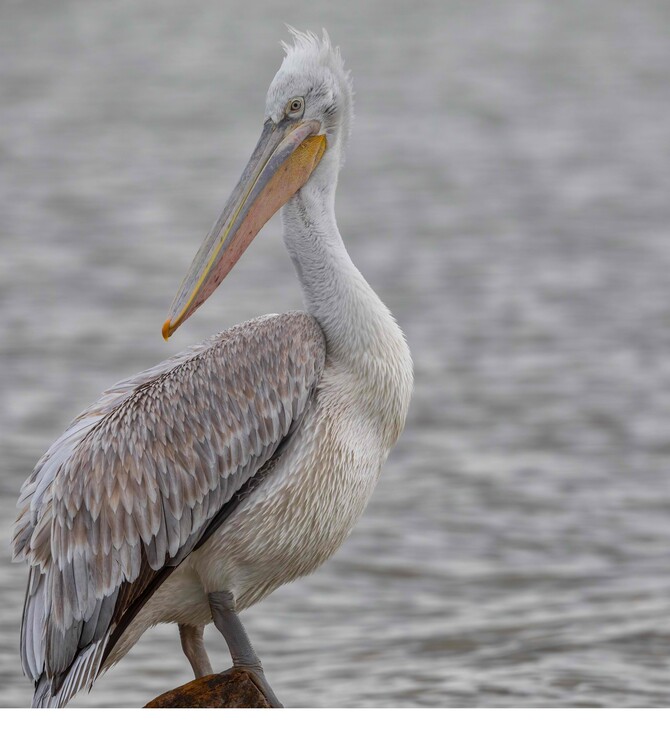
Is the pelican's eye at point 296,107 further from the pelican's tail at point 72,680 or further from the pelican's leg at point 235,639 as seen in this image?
the pelican's tail at point 72,680

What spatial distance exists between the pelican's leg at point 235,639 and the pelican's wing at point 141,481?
0.58 feet

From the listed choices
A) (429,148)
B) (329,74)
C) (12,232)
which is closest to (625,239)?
(429,148)

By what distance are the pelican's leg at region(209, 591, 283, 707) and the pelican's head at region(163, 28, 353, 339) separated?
1.01 metres

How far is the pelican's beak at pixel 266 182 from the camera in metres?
5.13

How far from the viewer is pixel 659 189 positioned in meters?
17.9

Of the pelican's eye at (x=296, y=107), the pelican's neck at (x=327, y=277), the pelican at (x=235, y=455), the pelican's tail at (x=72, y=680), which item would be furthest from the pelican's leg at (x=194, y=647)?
the pelican's eye at (x=296, y=107)

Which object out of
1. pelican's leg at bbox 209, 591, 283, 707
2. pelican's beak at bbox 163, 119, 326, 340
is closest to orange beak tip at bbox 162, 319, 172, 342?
pelican's beak at bbox 163, 119, 326, 340

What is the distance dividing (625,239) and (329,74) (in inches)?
422

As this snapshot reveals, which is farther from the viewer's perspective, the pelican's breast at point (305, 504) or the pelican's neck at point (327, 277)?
the pelican's neck at point (327, 277)

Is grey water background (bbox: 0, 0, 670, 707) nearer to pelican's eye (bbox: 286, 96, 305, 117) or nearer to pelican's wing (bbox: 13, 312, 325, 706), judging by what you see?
pelican's wing (bbox: 13, 312, 325, 706)

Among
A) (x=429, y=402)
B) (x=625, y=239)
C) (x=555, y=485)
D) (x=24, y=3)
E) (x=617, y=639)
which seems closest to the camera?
(x=617, y=639)

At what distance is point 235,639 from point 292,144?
150cm

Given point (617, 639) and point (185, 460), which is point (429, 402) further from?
point (185, 460)

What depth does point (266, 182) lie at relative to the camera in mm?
5199
